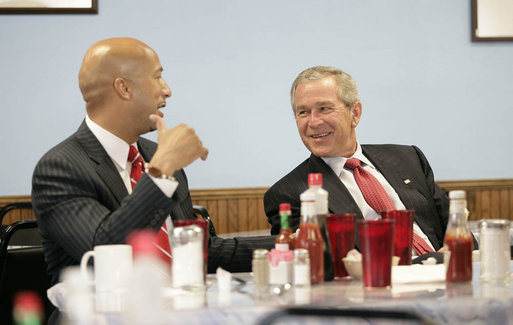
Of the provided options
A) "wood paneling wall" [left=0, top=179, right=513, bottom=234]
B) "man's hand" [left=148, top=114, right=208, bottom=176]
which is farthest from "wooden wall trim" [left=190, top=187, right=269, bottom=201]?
"man's hand" [left=148, top=114, right=208, bottom=176]

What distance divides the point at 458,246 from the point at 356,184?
1035mm

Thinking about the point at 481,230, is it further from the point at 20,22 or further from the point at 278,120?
the point at 20,22

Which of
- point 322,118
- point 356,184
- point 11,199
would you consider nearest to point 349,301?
point 356,184

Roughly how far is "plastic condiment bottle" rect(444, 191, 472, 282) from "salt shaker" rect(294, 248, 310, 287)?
31 centimetres

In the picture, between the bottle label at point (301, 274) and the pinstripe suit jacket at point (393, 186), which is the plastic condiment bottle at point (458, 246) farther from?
the pinstripe suit jacket at point (393, 186)

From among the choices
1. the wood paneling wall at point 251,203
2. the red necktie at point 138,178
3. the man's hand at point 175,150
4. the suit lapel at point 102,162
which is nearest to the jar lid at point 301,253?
the man's hand at point 175,150

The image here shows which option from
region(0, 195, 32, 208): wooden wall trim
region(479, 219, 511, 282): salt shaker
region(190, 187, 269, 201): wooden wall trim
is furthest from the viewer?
region(190, 187, 269, 201): wooden wall trim

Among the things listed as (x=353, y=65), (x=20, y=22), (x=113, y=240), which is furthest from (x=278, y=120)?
(x=113, y=240)

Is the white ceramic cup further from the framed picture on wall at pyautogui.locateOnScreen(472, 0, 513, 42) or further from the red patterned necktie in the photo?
the framed picture on wall at pyautogui.locateOnScreen(472, 0, 513, 42)

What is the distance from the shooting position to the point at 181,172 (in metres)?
2.27

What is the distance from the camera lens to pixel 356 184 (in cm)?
254

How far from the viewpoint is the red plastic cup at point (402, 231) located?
1713 mm

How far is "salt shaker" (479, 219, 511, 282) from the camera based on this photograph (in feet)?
4.85

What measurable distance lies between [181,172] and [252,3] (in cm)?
196
